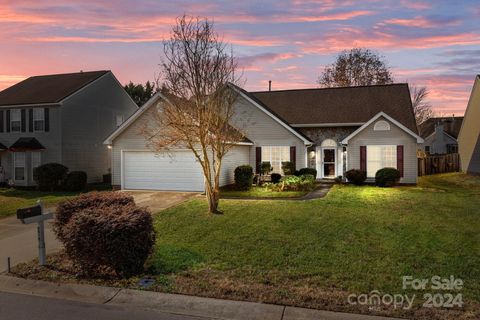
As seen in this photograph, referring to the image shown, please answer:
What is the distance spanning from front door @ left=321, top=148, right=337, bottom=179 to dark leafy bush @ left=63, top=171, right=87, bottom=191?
48.2 feet

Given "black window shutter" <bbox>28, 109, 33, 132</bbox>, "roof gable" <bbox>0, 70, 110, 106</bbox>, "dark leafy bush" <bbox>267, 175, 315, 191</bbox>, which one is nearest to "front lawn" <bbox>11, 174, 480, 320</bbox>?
"dark leafy bush" <bbox>267, 175, 315, 191</bbox>

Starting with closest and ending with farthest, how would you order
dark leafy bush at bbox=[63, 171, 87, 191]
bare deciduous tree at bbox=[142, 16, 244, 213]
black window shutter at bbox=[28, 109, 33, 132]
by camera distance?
bare deciduous tree at bbox=[142, 16, 244, 213], dark leafy bush at bbox=[63, 171, 87, 191], black window shutter at bbox=[28, 109, 33, 132]

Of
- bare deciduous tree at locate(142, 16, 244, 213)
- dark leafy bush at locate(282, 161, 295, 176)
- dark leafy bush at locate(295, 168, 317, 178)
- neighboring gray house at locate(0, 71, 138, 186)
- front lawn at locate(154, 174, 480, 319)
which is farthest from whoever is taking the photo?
neighboring gray house at locate(0, 71, 138, 186)

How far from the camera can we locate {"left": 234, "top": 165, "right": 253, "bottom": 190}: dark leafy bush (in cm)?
2105

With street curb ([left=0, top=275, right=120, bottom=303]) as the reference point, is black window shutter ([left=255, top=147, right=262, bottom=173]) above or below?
above

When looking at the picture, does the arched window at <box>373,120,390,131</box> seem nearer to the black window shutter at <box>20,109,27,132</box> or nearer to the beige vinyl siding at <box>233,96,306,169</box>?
the beige vinyl siding at <box>233,96,306,169</box>

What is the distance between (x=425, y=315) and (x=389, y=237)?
4559 millimetres

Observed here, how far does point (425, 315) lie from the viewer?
5.59 m

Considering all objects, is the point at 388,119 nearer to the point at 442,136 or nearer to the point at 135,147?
the point at 135,147

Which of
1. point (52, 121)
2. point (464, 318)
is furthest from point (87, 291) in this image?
point (52, 121)

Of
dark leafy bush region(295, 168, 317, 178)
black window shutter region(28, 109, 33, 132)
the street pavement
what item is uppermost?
black window shutter region(28, 109, 33, 132)

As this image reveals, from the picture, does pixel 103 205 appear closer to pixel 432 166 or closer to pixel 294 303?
pixel 294 303

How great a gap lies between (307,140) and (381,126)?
434 cm

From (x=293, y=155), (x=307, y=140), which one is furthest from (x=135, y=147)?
(x=307, y=140)
